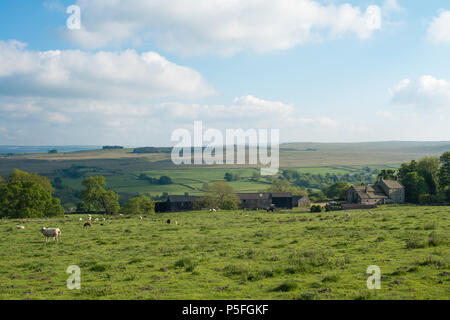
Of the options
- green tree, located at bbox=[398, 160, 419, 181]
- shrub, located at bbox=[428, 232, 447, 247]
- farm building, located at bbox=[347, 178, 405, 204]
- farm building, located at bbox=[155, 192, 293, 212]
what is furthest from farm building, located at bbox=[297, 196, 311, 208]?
shrub, located at bbox=[428, 232, 447, 247]

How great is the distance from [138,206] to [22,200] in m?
24.3

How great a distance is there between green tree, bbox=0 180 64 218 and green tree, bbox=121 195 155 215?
1881 cm

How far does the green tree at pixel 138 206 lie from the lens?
75750mm

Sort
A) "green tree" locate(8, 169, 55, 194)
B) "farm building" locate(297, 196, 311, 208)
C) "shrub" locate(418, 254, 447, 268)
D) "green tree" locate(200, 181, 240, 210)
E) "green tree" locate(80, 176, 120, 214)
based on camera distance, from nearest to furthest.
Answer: "shrub" locate(418, 254, 447, 268), "green tree" locate(80, 176, 120, 214), "green tree" locate(8, 169, 55, 194), "green tree" locate(200, 181, 240, 210), "farm building" locate(297, 196, 311, 208)

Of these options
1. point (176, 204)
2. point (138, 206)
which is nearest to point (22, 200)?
point (138, 206)

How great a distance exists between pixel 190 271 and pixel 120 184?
14446cm

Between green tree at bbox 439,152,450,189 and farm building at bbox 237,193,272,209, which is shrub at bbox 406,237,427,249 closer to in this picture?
green tree at bbox 439,152,450,189

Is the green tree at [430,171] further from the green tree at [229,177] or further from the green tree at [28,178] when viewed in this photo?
the green tree at [229,177]

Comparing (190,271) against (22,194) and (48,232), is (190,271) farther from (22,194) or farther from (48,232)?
(22,194)

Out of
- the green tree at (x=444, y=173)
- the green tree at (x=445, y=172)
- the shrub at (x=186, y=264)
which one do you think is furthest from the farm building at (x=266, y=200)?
the shrub at (x=186, y=264)

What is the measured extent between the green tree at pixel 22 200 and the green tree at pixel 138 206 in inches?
741

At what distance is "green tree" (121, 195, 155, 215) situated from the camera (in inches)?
2982

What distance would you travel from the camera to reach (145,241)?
1073 inches
